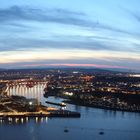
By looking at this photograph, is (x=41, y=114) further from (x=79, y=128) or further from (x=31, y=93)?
(x=31, y=93)

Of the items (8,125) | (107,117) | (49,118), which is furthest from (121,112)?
(8,125)

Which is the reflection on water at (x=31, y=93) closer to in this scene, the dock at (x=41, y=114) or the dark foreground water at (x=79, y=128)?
the dock at (x=41, y=114)

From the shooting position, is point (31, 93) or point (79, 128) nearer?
point (79, 128)

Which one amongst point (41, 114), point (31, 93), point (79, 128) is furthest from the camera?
point (31, 93)

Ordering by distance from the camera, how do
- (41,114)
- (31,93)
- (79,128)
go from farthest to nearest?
(31,93) → (41,114) → (79,128)

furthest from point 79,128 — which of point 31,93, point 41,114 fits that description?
point 31,93

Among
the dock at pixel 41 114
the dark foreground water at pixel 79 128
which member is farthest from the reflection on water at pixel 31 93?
the dark foreground water at pixel 79 128

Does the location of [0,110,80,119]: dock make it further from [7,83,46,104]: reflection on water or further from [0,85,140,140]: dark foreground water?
[7,83,46,104]: reflection on water

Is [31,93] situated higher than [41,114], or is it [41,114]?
[31,93]
